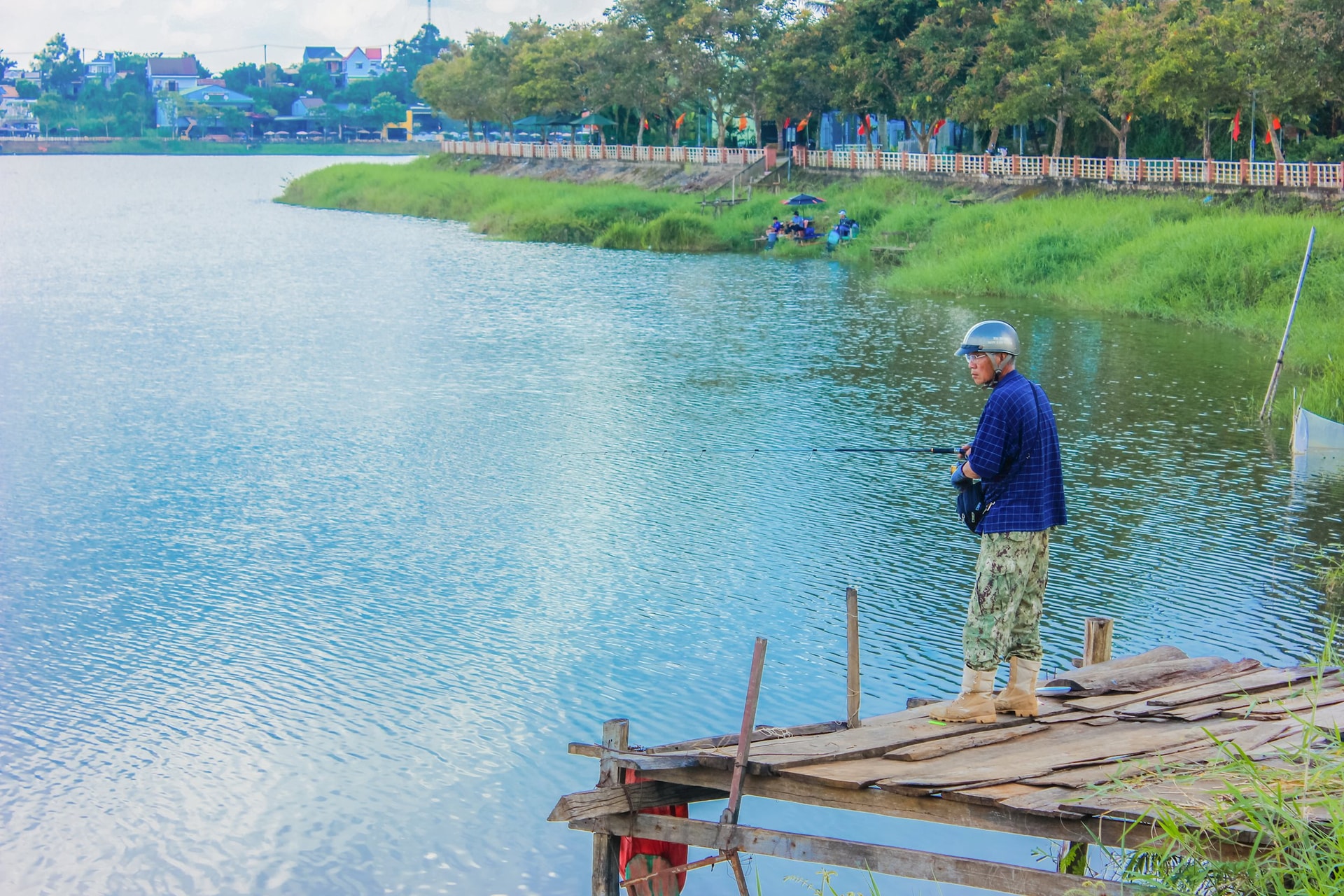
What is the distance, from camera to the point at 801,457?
1642cm

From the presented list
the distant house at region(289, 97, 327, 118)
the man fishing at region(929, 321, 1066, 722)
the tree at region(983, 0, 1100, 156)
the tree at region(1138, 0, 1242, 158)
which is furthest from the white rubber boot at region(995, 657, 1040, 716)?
the distant house at region(289, 97, 327, 118)

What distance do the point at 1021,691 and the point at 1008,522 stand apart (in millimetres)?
735

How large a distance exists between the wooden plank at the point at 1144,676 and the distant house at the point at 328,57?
183801mm

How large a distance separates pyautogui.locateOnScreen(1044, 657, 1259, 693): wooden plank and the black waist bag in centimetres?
95

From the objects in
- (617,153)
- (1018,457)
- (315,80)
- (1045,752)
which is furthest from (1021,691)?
(315,80)

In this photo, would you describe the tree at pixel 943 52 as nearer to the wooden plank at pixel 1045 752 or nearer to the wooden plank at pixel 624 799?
the wooden plank at pixel 1045 752

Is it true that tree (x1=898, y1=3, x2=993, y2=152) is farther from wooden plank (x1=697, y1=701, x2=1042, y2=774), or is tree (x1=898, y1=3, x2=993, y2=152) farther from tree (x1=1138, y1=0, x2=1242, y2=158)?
wooden plank (x1=697, y1=701, x2=1042, y2=774)

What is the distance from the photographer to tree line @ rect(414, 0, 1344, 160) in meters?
30.5

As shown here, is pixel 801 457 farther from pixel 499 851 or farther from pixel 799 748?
pixel 799 748

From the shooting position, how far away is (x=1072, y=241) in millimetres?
29531

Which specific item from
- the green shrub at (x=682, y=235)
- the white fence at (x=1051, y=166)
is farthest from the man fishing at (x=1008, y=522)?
the green shrub at (x=682, y=235)

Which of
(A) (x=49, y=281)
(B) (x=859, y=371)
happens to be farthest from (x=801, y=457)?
(A) (x=49, y=281)

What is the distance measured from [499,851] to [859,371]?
1451 cm

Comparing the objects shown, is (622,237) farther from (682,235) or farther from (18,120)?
(18,120)
